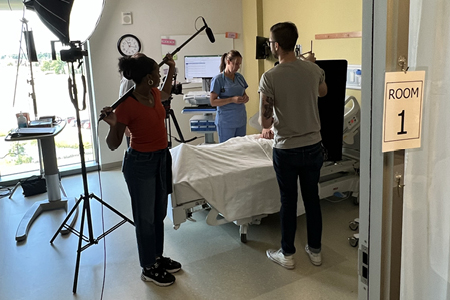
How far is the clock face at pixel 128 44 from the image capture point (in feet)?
16.0

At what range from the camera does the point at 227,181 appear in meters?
2.74

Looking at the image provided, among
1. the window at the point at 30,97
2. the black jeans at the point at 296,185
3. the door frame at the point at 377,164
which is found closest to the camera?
the door frame at the point at 377,164

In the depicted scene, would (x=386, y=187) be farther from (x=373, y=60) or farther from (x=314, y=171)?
(x=314, y=171)

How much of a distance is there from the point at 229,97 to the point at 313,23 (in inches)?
53.6

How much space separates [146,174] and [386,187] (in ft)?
5.33

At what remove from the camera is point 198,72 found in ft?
17.6

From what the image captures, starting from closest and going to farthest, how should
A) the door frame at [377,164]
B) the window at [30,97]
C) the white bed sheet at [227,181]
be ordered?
1. the door frame at [377,164]
2. the white bed sheet at [227,181]
3. the window at [30,97]

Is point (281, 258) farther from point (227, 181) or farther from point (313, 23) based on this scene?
point (313, 23)

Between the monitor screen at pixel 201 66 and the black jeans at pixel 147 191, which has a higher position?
the monitor screen at pixel 201 66

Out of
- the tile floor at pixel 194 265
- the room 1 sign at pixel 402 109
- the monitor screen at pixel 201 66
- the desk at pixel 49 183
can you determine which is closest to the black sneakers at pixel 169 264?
the tile floor at pixel 194 265

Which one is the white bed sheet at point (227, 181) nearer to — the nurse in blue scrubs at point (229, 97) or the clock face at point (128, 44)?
the nurse in blue scrubs at point (229, 97)

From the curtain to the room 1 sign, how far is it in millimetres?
49

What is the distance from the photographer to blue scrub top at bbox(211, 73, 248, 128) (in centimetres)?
374

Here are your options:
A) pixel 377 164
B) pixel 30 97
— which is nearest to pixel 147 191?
pixel 377 164
